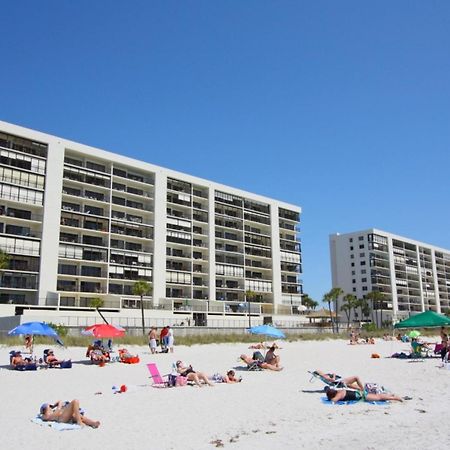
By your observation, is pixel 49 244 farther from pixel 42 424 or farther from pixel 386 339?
pixel 42 424

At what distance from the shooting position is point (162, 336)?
96.6ft

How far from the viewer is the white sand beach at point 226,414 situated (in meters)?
9.27

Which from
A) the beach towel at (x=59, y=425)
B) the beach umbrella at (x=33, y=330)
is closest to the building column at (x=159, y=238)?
the beach umbrella at (x=33, y=330)

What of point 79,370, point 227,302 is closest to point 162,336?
point 79,370

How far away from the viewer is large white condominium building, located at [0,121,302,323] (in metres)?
56.3

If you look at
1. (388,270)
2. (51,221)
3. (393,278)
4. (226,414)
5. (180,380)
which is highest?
(388,270)

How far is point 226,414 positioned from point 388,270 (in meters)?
115

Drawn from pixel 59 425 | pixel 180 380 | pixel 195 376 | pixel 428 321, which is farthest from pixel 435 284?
pixel 59 425

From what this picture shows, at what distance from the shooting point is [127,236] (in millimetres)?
65562

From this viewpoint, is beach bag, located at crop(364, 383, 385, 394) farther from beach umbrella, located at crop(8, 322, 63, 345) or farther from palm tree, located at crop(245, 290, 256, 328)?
palm tree, located at crop(245, 290, 256, 328)

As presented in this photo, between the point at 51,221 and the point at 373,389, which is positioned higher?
the point at 51,221

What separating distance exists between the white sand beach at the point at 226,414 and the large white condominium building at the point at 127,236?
39.0 m

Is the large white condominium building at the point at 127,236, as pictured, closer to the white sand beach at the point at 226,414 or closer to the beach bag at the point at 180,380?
the white sand beach at the point at 226,414

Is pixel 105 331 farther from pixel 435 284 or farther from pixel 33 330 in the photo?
pixel 435 284
